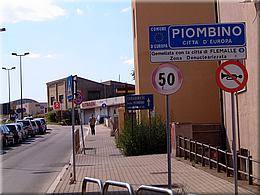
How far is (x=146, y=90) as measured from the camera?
32719 mm

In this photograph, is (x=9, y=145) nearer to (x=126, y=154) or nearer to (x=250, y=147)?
(x=126, y=154)

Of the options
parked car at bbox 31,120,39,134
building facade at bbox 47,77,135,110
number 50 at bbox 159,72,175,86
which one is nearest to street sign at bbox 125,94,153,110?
number 50 at bbox 159,72,175,86

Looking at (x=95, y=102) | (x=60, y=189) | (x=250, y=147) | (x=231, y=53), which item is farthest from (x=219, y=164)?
(x=95, y=102)

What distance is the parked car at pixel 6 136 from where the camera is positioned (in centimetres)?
3894

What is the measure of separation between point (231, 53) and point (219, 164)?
6320 millimetres

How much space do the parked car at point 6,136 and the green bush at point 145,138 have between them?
14327mm

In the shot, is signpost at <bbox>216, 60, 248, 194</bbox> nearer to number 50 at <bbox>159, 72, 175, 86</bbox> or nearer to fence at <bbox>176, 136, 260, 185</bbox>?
number 50 at <bbox>159, 72, 175, 86</bbox>

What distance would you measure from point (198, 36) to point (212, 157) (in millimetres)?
7734

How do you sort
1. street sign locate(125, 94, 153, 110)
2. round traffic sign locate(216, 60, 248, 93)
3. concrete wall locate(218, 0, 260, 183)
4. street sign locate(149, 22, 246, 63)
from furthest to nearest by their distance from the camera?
street sign locate(125, 94, 153, 110) < concrete wall locate(218, 0, 260, 183) < street sign locate(149, 22, 246, 63) < round traffic sign locate(216, 60, 248, 93)

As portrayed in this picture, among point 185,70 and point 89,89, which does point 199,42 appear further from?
point 89,89

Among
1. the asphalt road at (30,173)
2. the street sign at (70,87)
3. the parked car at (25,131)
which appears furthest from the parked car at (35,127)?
the street sign at (70,87)

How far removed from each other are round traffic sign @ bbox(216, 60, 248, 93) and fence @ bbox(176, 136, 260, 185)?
3.24 meters

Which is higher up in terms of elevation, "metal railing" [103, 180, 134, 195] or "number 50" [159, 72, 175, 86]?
"number 50" [159, 72, 175, 86]

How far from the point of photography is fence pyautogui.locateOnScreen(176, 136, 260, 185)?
540 inches
